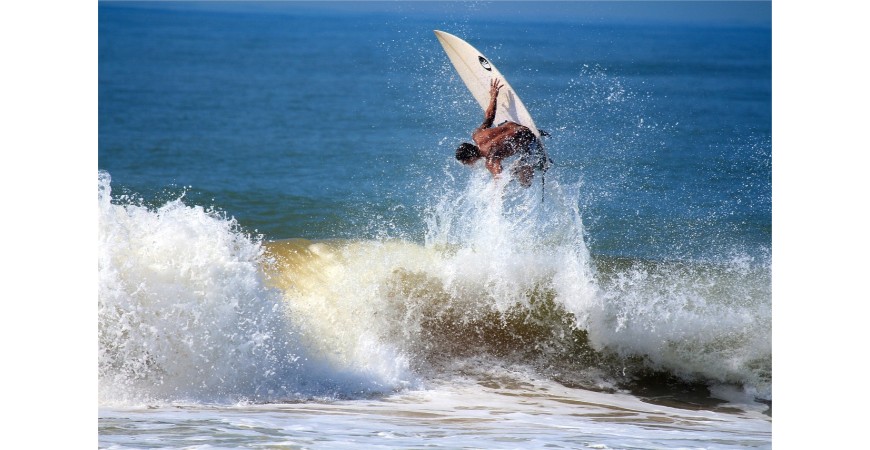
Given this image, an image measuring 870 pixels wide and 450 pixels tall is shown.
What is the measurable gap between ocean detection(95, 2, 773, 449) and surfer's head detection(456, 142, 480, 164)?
18 centimetres

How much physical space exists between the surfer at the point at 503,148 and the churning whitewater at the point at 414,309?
5.5 inches

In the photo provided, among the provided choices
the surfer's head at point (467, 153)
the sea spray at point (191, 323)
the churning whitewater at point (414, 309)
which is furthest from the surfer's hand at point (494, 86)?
the sea spray at point (191, 323)

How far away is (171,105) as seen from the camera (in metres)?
10.4

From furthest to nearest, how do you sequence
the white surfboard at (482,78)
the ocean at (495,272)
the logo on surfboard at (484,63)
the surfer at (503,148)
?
the logo on surfboard at (484,63), the white surfboard at (482,78), the surfer at (503,148), the ocean at (495,272)

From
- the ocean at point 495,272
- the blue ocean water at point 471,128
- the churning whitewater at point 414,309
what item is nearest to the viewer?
the ocean at point 495,272

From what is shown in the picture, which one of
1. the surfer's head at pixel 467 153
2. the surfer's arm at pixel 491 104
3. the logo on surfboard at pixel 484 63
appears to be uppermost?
the logo on surfboard at pixel 484 63

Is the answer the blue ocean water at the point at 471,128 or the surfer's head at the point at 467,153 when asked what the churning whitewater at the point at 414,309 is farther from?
the blue ocean water at the point at 471,128

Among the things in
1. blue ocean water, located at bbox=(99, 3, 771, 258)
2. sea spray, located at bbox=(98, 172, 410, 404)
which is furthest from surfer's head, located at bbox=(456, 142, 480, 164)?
sea spray, located at bbox=(98, 172, 410, 404)

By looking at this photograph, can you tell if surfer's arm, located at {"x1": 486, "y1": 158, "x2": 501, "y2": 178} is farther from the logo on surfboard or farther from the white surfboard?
the logo on surfboard

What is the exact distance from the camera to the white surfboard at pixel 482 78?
4.83 m
